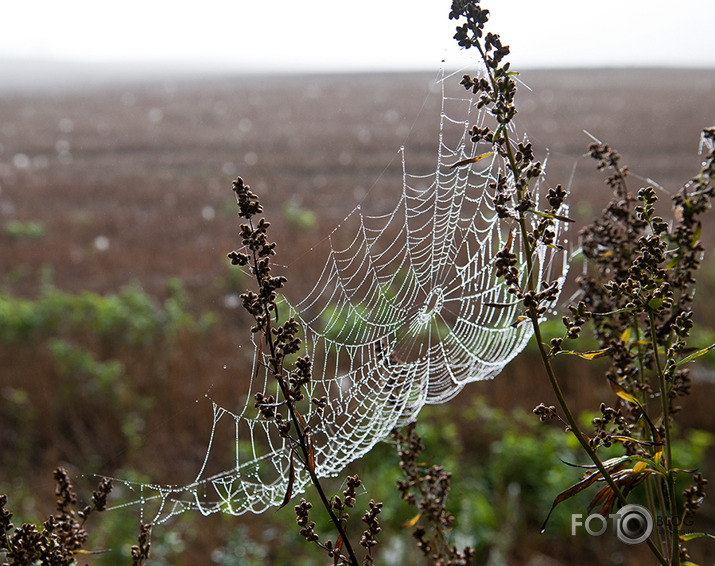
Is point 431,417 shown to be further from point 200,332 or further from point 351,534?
A: point 200,332

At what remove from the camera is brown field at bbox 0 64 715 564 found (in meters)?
6.66

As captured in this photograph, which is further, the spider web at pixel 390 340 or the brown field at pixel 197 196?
the brown field at pixel 197 196

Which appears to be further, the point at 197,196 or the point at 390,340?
the point at 197,196

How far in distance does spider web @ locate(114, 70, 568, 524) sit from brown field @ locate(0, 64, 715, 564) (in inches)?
17.8

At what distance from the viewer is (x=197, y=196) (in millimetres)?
15984

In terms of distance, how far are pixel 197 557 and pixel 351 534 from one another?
4.16ft

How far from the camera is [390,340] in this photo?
334cm

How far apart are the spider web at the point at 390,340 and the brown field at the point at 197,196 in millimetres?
453

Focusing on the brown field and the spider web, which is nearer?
the spider web

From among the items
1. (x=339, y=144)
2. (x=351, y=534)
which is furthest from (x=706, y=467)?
(x=339, y=144)

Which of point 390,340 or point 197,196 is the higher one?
point 197,196

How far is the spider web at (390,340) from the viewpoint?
1788mm

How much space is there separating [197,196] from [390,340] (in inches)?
536

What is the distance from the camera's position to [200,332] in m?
8.63
